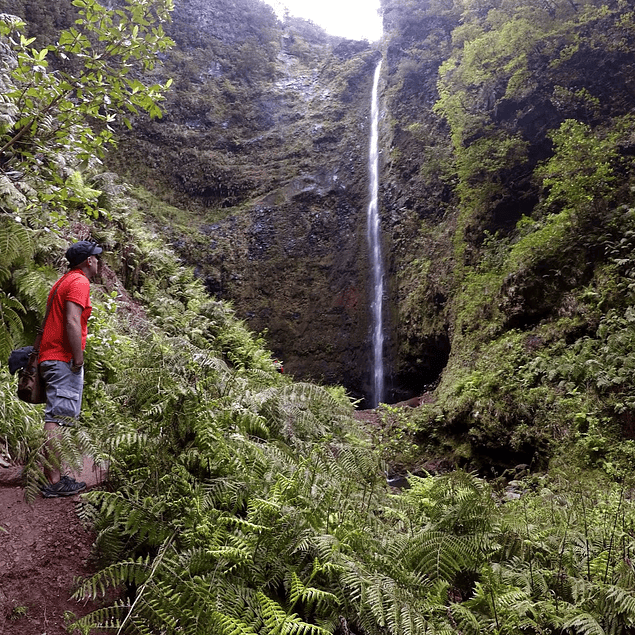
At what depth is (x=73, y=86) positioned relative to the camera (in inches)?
129

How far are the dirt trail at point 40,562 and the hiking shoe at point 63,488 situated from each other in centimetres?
4

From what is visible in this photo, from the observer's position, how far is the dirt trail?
190cm

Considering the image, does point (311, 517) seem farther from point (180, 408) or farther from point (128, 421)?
point (128, 421)

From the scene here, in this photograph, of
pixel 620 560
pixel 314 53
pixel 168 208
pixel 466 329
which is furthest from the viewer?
pixel 314 53

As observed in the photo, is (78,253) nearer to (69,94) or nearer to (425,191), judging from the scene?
(69,94)

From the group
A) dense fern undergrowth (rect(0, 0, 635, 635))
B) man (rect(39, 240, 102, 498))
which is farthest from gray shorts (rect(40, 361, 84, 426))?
dense fern undergrowth (rect(0, 0, 635, 635))

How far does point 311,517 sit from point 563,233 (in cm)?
739

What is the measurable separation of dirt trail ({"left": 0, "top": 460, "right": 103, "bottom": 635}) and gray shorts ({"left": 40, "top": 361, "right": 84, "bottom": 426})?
20.6 inches

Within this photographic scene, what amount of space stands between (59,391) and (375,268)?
35.8 feet

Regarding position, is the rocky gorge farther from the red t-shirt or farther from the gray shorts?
the red t-shirt

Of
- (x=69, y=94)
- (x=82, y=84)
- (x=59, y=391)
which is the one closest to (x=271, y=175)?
(x=69, y=94)

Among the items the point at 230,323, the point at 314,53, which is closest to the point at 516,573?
the point at 230,323

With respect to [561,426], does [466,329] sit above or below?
above

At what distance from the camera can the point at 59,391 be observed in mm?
2990
